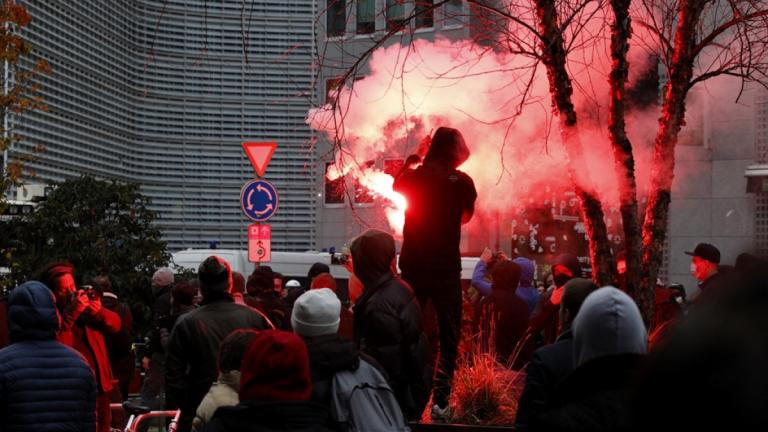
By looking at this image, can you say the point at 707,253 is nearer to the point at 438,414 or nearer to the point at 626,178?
the point at 626,178

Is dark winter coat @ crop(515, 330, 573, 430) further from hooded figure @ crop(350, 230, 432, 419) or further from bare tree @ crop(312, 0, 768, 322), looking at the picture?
bare tree @ crop(312, 0, 768, 322)

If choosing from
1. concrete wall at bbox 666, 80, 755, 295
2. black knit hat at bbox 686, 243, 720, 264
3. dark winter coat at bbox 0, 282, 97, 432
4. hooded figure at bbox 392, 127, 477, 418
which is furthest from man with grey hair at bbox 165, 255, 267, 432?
concrete wall at bbox 666, 80, 755, 295

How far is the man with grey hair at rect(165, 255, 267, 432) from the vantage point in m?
5.68

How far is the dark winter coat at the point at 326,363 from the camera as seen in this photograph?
4.20m

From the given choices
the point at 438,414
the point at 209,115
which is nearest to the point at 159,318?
the point at 438,414

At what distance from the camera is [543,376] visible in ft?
11.7

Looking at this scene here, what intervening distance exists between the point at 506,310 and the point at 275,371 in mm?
5232

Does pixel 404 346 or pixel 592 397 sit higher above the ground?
pixel 592 397

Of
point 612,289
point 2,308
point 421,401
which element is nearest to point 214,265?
point 421,401

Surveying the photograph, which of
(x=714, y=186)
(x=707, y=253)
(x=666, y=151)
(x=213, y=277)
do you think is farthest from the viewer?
(x=714, y=186)

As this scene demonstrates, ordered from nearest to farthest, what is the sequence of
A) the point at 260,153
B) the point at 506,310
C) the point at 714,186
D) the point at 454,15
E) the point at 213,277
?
the point at 213,277 < the point at 454,15 < the point at 506,310 < the point at 260,153 < the point at 714,186

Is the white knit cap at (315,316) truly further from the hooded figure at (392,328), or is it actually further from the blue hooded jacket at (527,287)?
the blue hooded jacket at (527,287)

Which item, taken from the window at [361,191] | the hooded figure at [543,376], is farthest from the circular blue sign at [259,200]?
the hooded figure at [543,376]

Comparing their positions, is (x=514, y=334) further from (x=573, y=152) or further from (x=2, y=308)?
(x=2, y=308)
